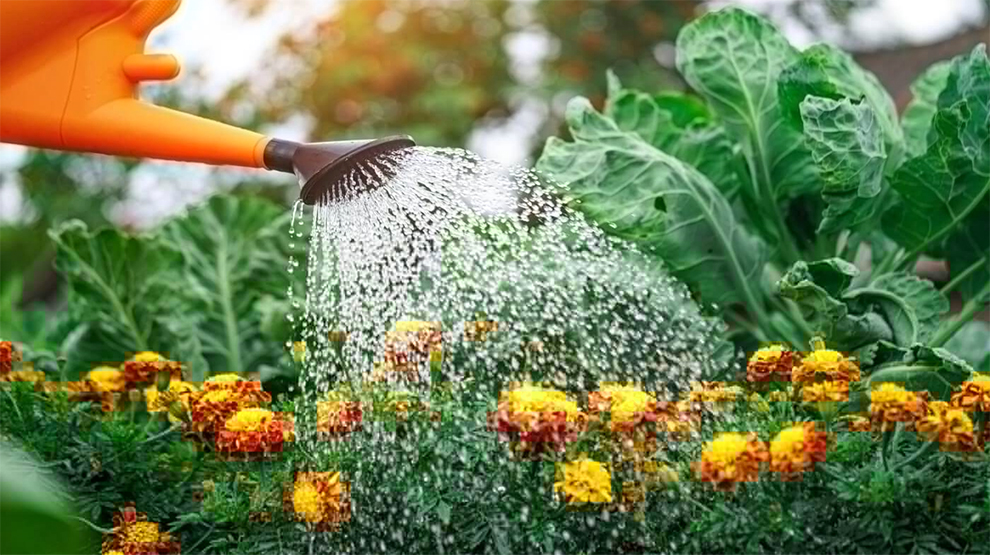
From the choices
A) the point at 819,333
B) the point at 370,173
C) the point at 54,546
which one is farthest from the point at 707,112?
the point at 54,546

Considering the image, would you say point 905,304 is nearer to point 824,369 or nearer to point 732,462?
point 824,369

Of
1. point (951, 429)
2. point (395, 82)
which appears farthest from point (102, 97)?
Answer: point (395, 82)

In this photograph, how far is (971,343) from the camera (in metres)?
3.68

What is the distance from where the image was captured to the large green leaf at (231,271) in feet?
11.2

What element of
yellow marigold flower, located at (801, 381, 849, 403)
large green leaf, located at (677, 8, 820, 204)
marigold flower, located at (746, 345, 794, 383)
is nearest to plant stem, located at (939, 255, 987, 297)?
large green leaf, located at (677, 8, 820, 204)

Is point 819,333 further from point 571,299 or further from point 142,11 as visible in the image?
point 142,11

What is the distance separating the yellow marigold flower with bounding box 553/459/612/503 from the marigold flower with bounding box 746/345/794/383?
38cm

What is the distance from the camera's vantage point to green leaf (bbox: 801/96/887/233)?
8.09ft

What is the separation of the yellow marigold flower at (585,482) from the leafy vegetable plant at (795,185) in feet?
2.38

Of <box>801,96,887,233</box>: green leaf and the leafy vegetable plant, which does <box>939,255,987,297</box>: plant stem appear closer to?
the leafy vegetable plant

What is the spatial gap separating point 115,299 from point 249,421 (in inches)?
58.6

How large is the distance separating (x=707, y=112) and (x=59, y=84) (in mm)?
1967

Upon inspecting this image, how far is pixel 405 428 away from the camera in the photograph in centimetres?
206

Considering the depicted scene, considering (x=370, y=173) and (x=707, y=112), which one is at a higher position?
(x=370, y=173)
